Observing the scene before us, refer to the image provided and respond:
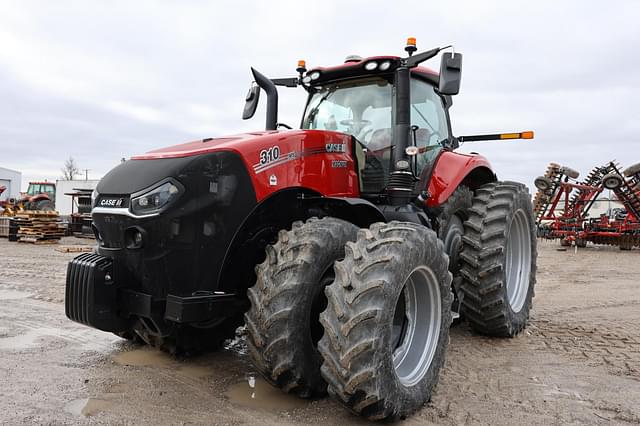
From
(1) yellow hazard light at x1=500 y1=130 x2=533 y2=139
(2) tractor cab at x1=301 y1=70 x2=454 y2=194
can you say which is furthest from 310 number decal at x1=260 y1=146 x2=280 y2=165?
(1) yellow hazard light at x1=500 y1=130 x2=533 y2=139

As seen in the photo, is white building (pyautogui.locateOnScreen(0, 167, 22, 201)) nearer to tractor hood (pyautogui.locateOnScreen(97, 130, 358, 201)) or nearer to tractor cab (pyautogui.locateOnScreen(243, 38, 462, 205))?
tractor cab (pyautogui.locateOnScreen(243, 38, 462, 205))

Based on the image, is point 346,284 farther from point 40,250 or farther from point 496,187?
point 40,250

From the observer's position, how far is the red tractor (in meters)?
2.79

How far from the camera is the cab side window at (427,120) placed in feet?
15.0

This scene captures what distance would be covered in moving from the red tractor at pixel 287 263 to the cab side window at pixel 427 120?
1.51ft

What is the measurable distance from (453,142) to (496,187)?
0.64 m

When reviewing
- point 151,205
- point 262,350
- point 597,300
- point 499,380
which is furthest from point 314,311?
point 597,300

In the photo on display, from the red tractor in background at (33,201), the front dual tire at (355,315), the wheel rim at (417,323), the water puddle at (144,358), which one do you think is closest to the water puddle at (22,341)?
the water puddle at (144,358)

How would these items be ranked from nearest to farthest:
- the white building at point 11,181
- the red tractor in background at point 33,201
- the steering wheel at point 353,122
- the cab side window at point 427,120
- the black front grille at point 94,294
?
1. the black front grille at point 94,294
2. the steering wheel at point 353,122
3. the cab side window at point 427,120
4. the red tractor in background at point 33,201
5. the white building at point 11,181

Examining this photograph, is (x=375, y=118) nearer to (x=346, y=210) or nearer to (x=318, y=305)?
(x=346, y=210)

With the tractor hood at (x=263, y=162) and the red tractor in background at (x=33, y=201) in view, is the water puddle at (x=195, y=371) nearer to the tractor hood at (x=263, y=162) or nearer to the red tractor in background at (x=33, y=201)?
the tractor hood at (x=263, y=162)

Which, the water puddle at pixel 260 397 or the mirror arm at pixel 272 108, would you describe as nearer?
the water puddle at pixel 260 397

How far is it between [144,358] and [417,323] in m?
2.19

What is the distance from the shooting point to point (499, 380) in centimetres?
369
